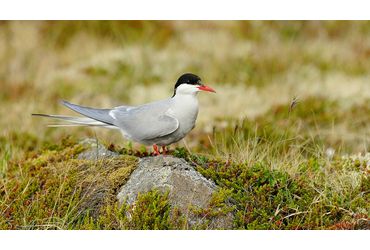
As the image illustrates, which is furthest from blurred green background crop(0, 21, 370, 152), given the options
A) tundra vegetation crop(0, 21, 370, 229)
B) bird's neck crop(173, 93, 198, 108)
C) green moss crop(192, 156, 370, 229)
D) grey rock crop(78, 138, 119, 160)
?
bird's neck crop(173, 93, 198, 108)

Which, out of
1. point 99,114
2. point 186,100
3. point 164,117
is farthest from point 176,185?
point 99,114

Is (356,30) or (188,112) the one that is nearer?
(188,112)

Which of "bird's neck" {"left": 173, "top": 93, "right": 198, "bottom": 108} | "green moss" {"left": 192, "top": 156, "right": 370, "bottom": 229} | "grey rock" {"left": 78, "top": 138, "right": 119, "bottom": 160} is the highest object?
"bird's neck" {"left": 173, "top": 93, "right": 198, "bottom": 108}

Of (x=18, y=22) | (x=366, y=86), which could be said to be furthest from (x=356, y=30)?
(x=18, y=22)

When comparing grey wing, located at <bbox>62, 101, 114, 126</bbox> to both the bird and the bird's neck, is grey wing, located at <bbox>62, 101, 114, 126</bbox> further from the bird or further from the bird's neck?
the bird's neck

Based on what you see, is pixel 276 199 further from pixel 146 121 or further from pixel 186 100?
pixel 146 121

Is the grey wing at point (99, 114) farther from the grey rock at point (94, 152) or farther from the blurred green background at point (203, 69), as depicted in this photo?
the blurred green background at point (203, 69)

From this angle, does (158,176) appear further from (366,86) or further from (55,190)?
(366,86)

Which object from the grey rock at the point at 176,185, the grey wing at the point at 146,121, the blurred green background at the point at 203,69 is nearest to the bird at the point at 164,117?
the grey wing at the point at 146,121
